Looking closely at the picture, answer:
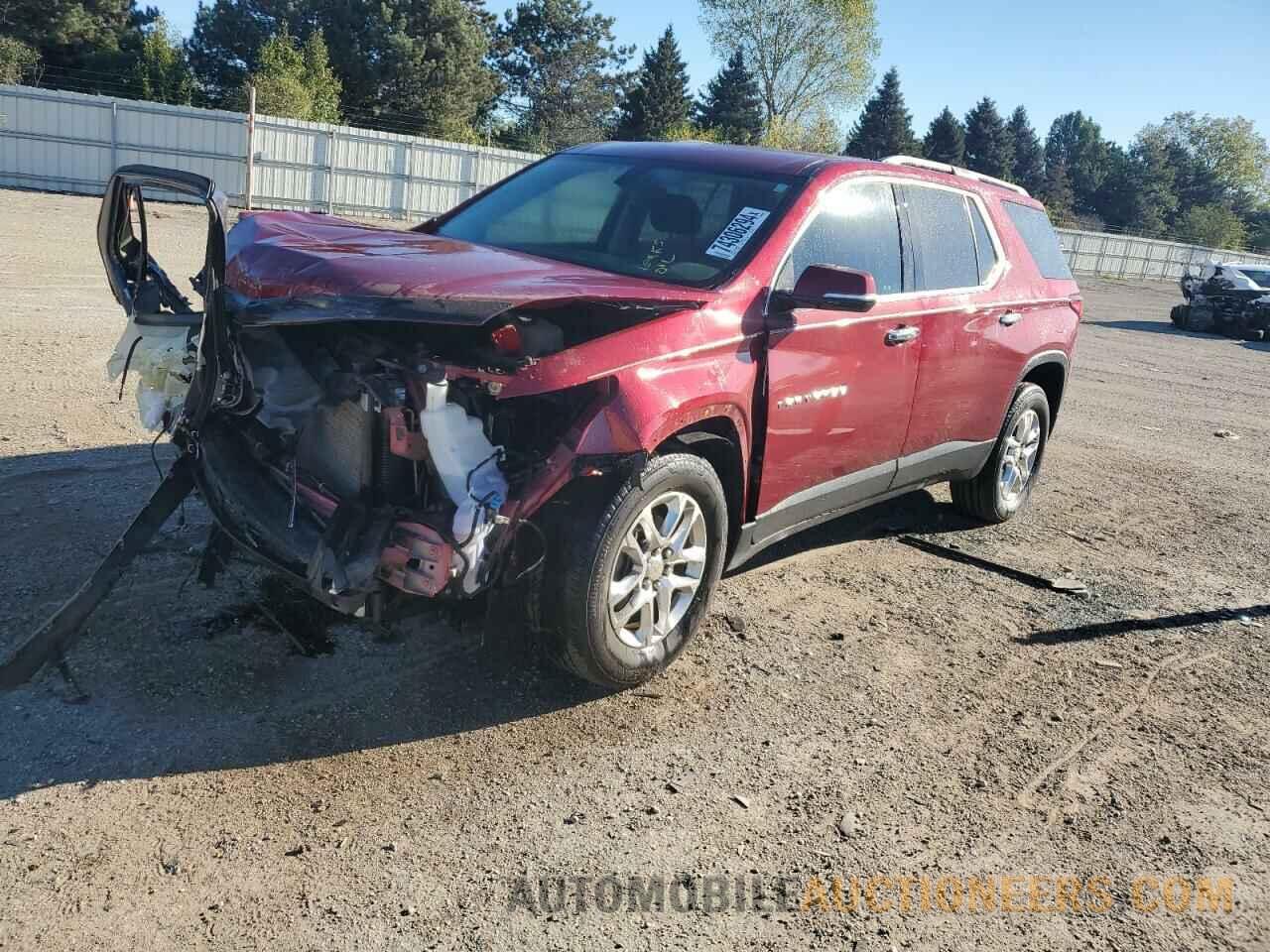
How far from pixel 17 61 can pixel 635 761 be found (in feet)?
136

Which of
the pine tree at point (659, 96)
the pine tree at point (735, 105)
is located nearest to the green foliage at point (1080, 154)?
the pine tree at point (735, 105)

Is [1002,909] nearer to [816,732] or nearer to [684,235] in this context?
[816,732]

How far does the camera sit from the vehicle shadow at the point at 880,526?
5852mm

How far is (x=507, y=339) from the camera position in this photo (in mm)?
3408

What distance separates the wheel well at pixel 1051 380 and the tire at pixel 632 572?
331cm

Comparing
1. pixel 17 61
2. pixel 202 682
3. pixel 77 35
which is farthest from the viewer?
pixel 77 35

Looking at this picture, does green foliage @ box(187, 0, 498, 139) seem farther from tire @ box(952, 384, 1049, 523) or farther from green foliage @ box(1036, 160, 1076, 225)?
green foliage @ box(1036, 160, 1076, 225)

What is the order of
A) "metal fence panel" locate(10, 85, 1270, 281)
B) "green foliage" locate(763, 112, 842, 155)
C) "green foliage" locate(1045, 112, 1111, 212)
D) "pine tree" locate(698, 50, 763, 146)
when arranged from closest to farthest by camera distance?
1. "metal fence panel" locate(10, 85, 1270, 281)
2. "green foliage" locate(763, 112, 842, 155)
3. "pine tree" locate(698, 50, 763, 146)
4. "green foliage" locate(1045, 112, 1111, 212)

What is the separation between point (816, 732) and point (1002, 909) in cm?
98

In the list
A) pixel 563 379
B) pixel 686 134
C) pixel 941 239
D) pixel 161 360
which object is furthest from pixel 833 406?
pixel 686 134

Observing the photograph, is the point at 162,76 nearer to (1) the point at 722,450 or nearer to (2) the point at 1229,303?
(2) the point at 1229,303

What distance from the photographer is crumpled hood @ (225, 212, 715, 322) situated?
126 inches

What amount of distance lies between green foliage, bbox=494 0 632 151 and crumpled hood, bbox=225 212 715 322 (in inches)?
2404

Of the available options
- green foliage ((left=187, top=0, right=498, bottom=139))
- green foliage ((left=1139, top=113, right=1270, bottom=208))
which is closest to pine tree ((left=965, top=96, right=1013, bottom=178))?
green foliage ((left=1139, top=113, right=1270, bottom=208))
